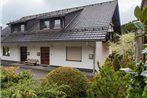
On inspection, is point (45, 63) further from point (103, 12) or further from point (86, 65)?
point (103, 12)

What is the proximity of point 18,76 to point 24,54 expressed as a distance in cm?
2022

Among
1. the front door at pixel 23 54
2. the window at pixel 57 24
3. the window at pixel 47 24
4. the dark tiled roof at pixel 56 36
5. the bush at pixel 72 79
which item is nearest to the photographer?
the bush at pixel 72 79

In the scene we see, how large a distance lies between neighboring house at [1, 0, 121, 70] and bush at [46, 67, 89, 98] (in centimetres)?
1072

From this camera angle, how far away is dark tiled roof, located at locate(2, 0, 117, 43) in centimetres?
1900

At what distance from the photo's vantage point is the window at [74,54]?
19922mm

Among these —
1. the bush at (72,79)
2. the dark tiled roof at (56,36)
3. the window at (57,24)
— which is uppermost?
the window at (57,24)

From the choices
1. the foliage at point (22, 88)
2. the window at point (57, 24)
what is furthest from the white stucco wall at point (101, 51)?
the foliage at point (22, 88)

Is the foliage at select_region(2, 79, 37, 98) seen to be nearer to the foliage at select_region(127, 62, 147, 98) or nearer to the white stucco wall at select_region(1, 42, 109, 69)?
the foliage at select_region(127, 62, 147, 98)

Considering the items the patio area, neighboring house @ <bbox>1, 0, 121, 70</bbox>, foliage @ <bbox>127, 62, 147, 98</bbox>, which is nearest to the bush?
foliage @ <bbox>127, 62, 147, 98</bbox>

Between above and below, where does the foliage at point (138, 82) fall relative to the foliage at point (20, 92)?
above

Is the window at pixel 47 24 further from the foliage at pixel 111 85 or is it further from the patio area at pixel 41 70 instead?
the foliage at pixel 111 85

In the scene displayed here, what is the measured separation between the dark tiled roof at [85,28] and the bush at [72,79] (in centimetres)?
1072

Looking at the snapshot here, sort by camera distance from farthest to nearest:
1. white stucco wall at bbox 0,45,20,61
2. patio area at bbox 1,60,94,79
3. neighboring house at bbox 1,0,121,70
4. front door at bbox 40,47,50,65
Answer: white stucco wall at bbox 0,45,20,61
front door at bbox 40,47,50,65
neighboring house at bbox 1,0,121,70
patio area at bbox 1,60,94,79

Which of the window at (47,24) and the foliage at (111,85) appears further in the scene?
the window at (47,24)
